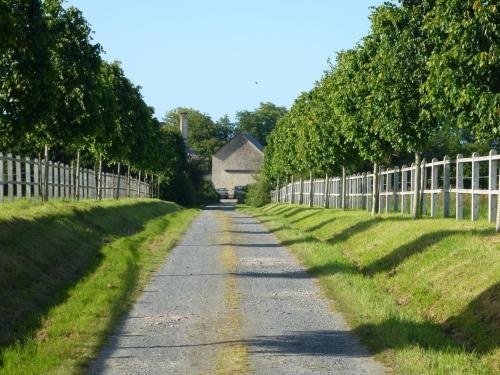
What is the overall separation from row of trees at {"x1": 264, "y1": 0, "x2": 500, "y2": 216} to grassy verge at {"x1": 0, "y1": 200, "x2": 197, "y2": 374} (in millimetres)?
6552

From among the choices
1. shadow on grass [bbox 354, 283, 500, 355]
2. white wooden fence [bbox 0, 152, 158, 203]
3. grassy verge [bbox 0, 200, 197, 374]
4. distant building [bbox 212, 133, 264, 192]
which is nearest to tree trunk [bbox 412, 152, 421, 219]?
grassy verge [bbox 0, 200, 197, 374]

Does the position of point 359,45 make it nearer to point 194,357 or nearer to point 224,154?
point 194,357

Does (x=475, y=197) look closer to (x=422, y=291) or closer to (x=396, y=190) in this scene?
(x=422, y=291)

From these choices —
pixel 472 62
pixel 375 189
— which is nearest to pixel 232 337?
pixel 472 62

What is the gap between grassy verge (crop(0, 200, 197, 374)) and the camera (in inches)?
402

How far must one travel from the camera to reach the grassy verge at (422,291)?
10084mm

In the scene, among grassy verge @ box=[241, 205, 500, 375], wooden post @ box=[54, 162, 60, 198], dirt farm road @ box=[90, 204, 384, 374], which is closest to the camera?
dirt farm road @ box=[90, 204, 384, 374]

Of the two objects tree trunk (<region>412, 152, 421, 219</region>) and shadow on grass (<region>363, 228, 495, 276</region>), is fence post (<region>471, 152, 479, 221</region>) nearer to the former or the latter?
shadow on grass (<region>363, 228, 495, 276</region>)

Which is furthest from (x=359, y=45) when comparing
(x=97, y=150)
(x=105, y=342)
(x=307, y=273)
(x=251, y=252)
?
(x=105, y=342)

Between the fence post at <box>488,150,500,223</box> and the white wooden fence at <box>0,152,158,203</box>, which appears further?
the white wooden fence at <box>0,152,158,203</box>

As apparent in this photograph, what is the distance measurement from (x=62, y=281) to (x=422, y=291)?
6.73 m

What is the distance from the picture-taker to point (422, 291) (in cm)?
1463

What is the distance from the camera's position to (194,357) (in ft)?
32.3

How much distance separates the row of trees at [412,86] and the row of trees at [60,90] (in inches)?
282
